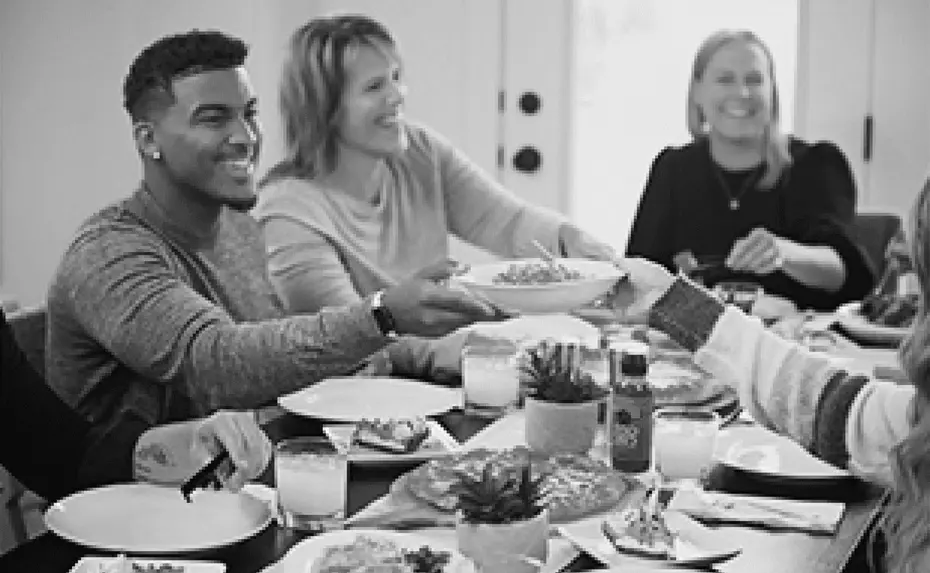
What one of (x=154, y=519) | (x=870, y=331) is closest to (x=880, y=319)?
(x=870, y=331)

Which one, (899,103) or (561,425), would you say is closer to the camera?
(561,425)

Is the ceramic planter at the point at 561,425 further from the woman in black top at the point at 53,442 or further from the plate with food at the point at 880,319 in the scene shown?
the plate with food at the point at 880,319

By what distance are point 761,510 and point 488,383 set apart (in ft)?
1.84

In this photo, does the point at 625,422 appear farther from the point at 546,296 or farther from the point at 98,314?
the point at 98,314

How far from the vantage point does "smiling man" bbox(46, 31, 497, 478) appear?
210 cm

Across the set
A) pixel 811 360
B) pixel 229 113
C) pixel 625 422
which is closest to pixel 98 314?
pixel 229 113

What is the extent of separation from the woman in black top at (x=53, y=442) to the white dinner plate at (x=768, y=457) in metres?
0.62

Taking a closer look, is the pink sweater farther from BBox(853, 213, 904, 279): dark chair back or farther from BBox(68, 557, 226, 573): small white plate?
BBox(68, 557, 226, 573): small white plate

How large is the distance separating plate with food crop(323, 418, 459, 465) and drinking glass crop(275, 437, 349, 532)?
22 centimetres

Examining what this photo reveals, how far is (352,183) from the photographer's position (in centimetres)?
307

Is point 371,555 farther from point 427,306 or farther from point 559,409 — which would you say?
point 427,306

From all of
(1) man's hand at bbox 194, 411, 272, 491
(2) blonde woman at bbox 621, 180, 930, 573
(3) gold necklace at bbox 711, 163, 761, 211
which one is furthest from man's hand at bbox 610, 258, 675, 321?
(3) gold necklace at bbox 711, 163, 761, 211

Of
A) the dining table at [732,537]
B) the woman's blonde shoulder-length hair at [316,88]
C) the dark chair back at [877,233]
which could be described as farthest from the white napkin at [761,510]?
the dark chair back at [877,233]

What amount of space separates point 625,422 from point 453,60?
2.95 metres
